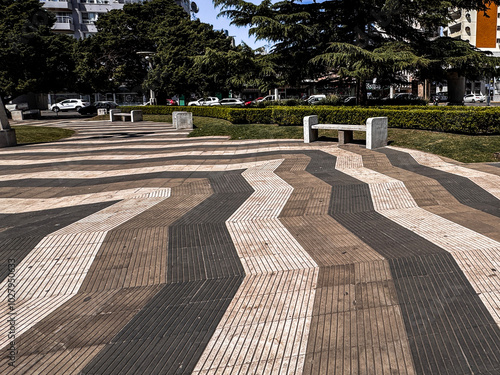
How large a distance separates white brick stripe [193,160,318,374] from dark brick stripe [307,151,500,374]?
92 centimetres

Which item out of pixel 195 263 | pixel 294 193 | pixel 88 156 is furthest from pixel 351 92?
pixel 195 263

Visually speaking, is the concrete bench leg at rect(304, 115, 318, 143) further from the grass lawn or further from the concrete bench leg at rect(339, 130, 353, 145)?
the grass lawn

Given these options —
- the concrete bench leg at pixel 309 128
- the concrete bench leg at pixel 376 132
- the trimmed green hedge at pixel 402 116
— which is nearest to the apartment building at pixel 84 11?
the trimmed green hedge at pixel 402 116

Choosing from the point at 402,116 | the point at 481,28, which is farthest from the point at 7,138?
the point at 481,28

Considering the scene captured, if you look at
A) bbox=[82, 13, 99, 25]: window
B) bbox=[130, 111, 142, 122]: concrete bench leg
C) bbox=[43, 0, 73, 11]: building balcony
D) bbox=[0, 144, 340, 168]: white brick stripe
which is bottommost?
bbox=[0, 144, 340, 168]: white brick stripe

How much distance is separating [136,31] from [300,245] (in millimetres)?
49602

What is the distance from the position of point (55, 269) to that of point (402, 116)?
13972 mm

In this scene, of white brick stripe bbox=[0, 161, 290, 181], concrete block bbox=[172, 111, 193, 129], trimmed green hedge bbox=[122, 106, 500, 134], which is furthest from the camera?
concrete block bbox=[172, 111, 193, 129]

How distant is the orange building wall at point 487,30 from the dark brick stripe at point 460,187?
65.7m

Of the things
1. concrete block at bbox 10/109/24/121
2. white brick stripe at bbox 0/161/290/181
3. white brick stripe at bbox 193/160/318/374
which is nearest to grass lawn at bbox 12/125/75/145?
white brick stripe at bbox 0/161/290/181

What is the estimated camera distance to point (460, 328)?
3662mm

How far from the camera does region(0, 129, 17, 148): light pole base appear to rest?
57.6ft

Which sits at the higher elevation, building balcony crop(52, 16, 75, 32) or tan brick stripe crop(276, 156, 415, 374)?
building balcony crop(52, 16, 75, 32)

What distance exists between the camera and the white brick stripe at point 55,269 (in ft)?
14.1
